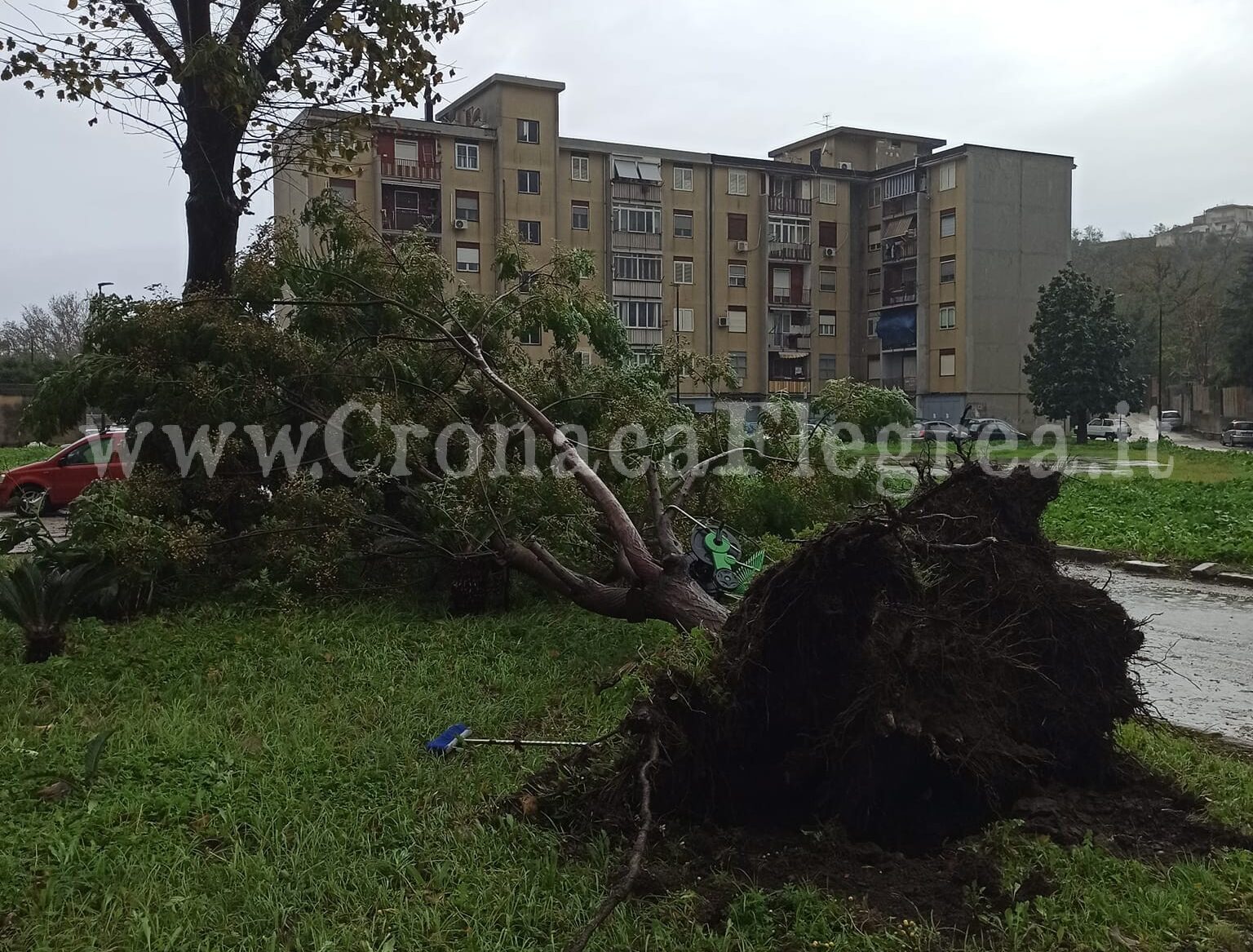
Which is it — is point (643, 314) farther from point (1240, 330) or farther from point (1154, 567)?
point (1154, 567)

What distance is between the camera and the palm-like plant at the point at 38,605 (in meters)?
6.39

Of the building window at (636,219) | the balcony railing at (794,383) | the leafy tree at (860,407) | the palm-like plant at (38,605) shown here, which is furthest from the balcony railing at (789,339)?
the palm-like plant at (38,605)

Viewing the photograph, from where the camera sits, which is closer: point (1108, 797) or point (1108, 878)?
point (1108, 878)

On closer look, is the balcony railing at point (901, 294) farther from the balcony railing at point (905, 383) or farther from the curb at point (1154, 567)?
the curb at point (1154, 567)

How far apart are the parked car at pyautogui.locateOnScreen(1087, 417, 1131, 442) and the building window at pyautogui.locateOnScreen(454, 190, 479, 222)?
27432 millimetres

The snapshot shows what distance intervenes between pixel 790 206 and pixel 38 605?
157 feet

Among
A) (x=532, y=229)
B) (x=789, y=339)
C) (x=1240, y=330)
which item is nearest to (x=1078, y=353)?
(x=1240, y=330)

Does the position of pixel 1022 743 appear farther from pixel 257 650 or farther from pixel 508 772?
pixel 257 650

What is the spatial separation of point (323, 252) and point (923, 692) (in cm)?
758

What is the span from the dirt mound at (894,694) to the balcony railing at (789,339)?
4767 cm

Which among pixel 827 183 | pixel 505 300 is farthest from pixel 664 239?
pixel 505 300

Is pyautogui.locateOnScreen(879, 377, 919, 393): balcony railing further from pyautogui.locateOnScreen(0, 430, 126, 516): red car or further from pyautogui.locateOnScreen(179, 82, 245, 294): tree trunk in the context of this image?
pyautogui.locateOnScreen(179, 82, 245, 294): tree trunk

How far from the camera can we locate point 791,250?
168 feet

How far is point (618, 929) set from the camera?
3.29 metres
